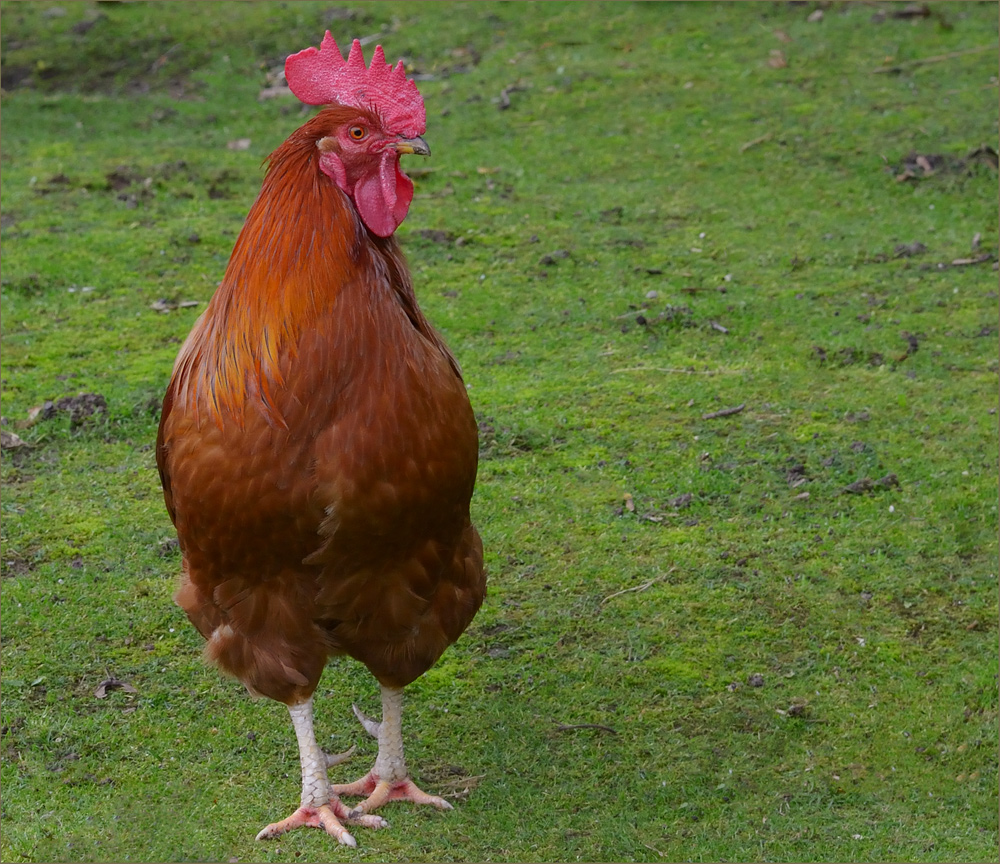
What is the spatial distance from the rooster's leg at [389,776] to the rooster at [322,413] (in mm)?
423

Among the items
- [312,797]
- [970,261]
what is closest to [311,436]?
[312,797]

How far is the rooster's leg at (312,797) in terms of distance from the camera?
157 inches

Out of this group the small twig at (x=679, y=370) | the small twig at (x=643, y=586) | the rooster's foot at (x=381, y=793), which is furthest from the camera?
the small twig at (x=679, y=370)

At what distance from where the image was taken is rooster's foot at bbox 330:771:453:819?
13.6 feet

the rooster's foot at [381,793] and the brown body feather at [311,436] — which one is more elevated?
the brown body feather at [311,436]

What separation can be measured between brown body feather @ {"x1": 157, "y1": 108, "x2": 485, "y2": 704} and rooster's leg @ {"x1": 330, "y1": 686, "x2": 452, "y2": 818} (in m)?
0.44

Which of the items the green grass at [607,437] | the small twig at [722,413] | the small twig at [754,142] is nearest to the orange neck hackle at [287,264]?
the green grass at [607,437]

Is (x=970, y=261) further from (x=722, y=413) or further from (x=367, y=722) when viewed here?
(x=367, y=722)

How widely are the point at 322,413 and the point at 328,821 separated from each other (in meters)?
1.43

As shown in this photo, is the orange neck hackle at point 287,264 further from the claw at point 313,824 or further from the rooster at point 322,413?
the claw at point 313,824

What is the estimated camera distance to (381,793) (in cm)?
416

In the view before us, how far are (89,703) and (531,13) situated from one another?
9.21 meters

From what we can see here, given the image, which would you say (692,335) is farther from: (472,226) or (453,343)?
(472,226)

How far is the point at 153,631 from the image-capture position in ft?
16.4
